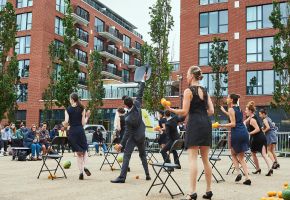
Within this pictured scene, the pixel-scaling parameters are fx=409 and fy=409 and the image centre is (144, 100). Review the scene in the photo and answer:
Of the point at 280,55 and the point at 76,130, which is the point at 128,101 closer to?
the point at 76,130

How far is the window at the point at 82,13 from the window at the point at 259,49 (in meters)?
24.7

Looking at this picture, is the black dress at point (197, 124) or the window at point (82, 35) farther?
the window at point (82, 35)

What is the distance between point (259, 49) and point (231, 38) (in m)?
2.76

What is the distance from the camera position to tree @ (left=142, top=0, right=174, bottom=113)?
96.9 feet

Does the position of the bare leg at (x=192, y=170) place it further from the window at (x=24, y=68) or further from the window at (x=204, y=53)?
the window at (x=24, y=68)

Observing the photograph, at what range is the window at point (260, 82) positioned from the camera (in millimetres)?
36000

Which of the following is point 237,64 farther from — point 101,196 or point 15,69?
point 101,196

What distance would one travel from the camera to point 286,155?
73.7 ft

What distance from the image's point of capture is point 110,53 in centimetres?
6059

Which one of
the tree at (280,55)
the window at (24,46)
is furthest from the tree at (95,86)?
the tree at (280,55)

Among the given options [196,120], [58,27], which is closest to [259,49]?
[58,27]

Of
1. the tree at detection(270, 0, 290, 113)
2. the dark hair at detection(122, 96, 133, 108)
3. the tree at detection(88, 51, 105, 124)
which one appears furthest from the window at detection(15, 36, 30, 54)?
the dark hair at detection(122, 96, 133, 108)

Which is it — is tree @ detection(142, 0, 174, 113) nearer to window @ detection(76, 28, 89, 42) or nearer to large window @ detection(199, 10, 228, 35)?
large window @ detection(199, 10, 228, 35)

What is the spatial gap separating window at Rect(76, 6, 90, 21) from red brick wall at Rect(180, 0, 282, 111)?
17.7 meters
